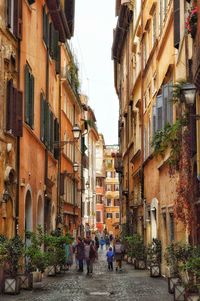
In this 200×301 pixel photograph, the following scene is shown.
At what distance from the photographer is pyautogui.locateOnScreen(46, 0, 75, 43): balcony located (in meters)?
31.4

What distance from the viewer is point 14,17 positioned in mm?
21625

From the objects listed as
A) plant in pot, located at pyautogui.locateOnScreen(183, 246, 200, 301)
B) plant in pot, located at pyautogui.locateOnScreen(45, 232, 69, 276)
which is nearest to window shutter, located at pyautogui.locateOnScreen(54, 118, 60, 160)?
plant in pot, located at pyautogui.locateOnScreen(45, 232, 69, 276)

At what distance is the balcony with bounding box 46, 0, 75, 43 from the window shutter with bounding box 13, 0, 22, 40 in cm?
801

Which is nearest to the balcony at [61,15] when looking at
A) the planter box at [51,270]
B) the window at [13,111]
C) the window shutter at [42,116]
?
the window shutter at [42,116]

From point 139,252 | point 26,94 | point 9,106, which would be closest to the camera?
point 9,106

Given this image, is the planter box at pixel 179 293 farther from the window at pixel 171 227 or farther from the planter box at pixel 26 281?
the window at pixel 171 227

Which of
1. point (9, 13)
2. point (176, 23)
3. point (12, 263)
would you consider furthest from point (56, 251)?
point (176, 23)

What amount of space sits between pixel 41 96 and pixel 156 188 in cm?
609

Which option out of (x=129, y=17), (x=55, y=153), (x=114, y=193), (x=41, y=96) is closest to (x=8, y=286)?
(x=41, y=96)

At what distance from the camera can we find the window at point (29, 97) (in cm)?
2395

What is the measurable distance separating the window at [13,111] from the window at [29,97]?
2.27 meters

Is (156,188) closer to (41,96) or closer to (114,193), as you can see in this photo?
(41,96)

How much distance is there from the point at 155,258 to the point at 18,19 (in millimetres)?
10595

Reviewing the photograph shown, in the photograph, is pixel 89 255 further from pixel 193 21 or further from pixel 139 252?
pixel 193 21
